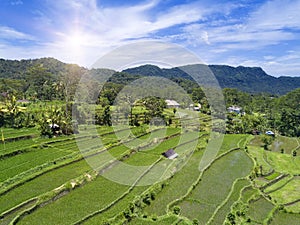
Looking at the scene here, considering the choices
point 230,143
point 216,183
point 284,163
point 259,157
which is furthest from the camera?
point 230,143

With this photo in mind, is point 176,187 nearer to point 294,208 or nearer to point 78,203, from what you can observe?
point 78,203

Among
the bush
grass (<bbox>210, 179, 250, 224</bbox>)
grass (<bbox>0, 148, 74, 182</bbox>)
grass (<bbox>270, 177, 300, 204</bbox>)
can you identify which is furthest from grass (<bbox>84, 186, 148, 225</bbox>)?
grass (<bbox>270, 177, 300, 204</bbox>)

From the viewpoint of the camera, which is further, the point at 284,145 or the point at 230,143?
the point at 284,145

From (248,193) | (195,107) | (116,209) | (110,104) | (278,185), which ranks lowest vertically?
(278,185)

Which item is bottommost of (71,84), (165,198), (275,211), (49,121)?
(275,211)

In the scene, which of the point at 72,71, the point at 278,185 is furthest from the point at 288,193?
the point at 72,71

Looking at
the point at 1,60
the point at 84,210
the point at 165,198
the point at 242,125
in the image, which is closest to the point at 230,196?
the point at 165,198

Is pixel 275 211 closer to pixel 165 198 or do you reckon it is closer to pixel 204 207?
pixel 204 207

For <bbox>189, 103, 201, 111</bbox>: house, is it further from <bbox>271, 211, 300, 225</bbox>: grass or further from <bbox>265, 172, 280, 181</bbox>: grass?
<bbox>271, 211, 300, 225</bbox>: grass
